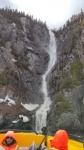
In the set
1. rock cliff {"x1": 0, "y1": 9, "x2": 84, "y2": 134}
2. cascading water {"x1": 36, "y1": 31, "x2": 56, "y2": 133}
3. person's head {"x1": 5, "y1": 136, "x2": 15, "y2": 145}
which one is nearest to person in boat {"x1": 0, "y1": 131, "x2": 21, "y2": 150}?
person's head {"x1": 5, "y1": 136, "x2": 15, "y2": 145}

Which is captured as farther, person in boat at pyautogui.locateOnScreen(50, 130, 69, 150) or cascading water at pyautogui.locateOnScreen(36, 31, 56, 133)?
cascading water at pyautogui.locateOnScreen(36, 31, 56, 133)

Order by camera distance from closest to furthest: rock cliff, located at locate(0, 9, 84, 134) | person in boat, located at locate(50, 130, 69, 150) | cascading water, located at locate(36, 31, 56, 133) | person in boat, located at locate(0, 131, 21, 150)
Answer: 1. person in boat, located at locate(50, 130, 69, 150)
2. person in boat, located at locate(0, 131, 21, 150)
3. rock cliff, located at locate(0, 9, 84, 134)
4. cascading water, located at locate(36, 31, 56, 133)

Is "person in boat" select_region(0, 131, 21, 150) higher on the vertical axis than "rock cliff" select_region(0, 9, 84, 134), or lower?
lower

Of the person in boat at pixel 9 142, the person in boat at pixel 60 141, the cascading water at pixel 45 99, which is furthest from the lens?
the cascading water at pixel 45 99

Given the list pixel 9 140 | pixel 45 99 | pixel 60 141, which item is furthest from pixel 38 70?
pixel 60 141

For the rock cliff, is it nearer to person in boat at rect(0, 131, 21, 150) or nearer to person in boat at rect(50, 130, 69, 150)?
person in boat at rect(0, 131, 21, 150)

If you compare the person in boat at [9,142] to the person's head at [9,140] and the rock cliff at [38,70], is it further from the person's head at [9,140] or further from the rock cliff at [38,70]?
the rock cliff at [38,70]

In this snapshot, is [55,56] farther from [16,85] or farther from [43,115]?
[43,115]

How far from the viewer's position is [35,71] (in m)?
63.7

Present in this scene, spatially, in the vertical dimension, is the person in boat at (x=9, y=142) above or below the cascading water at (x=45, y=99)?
below

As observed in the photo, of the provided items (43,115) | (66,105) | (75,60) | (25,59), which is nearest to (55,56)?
(25,59)

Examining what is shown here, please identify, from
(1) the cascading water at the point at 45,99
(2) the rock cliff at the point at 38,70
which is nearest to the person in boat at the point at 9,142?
(2) the rock cliff at the point at 38,70

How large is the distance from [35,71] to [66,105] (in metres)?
19.7

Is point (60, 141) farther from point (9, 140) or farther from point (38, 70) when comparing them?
point (38, 70)
